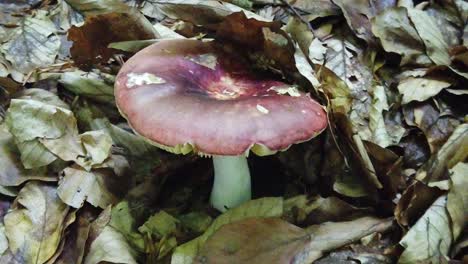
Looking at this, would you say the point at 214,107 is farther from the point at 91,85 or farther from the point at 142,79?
the point at 91,85

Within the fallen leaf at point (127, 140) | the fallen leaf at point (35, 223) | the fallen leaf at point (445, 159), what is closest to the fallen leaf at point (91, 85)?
the fallen leaf at point (127, 140)

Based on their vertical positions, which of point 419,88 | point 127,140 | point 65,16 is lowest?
point 127,140

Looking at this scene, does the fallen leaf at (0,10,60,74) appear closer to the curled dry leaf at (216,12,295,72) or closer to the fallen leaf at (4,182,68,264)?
the fallen leaf at (4,182,68,264)

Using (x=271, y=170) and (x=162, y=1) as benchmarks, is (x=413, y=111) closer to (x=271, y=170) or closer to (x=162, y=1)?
(x=271, y=170)

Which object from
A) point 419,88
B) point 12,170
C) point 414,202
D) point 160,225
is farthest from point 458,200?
point 12,170

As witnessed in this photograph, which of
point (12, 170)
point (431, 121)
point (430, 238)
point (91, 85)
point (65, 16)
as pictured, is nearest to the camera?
point (430, 238)

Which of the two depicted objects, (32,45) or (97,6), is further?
(32,45)
